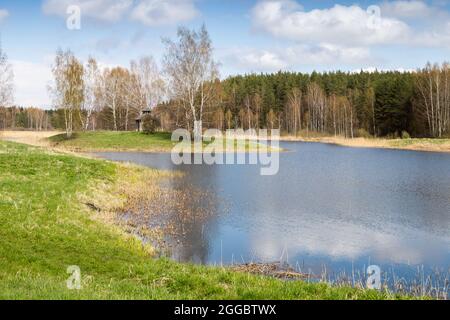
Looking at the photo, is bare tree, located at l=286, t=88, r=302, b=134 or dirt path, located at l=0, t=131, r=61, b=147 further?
bare tree, located at l=286, t=88, r=302, b=134

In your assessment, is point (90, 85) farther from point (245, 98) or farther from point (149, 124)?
point (245, 98)

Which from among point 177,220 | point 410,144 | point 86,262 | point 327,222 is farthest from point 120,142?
point 86,262

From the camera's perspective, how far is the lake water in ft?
46.3

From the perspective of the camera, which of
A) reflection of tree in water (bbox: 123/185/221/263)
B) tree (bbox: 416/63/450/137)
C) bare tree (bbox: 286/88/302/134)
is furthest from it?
bare tree (bbox: 286/88/302/134)

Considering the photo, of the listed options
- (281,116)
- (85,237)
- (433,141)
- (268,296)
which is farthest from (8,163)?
(281,116)

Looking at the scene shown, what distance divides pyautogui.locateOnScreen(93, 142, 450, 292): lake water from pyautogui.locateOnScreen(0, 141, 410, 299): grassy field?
8.65 feet

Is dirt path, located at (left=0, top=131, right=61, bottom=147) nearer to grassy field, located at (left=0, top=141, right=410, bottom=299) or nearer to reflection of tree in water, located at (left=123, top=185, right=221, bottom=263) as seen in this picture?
reflection of tree in water, located at (left=123, top=185, right=221, bottom=263)

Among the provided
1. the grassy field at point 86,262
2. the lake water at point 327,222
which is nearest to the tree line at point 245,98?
the lake water at point 327,222

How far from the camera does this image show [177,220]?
63.2ft

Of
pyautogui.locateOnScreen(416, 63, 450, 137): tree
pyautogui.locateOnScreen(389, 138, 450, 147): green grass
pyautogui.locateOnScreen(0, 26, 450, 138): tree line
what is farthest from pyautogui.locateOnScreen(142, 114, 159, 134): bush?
pyautogui.locateOnScreen(416, 63, 450, 137): tree

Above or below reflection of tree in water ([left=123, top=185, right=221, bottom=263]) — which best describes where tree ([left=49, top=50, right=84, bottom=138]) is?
above

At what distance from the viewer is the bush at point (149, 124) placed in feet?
212

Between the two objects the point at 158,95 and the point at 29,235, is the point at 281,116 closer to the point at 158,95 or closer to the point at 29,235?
the point at 158,95

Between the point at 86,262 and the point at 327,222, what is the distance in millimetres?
10641
